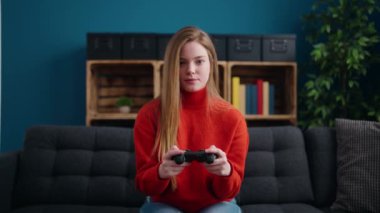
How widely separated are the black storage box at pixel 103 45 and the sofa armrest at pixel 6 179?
119 cm

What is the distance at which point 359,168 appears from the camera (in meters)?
1.70

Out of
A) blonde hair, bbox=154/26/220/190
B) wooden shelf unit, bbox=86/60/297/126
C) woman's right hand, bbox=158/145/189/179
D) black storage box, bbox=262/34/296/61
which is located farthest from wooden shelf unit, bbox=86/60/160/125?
woman's right hand, bbox=158/145/189/179

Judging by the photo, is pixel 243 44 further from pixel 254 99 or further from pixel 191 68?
pixel 191 68

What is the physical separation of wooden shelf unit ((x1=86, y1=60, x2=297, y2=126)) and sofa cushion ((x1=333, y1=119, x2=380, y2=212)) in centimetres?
115

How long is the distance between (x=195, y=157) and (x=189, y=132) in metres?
0.28

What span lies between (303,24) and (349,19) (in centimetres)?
42

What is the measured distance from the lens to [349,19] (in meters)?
2.87

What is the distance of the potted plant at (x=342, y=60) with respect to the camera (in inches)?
105

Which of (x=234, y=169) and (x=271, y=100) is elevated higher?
(x=271, y=100)

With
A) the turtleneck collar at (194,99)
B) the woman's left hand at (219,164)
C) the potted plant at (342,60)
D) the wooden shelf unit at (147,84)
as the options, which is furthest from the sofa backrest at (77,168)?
the potted plant at (342,60)

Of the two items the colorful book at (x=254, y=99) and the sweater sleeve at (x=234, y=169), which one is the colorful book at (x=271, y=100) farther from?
the sweater sleeve at (x=234, y=169)

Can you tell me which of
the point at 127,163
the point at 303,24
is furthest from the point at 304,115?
the point at 127,163

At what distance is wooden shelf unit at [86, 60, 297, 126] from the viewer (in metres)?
2.91

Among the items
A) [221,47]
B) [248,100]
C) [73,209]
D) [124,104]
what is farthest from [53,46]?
[73,209]
